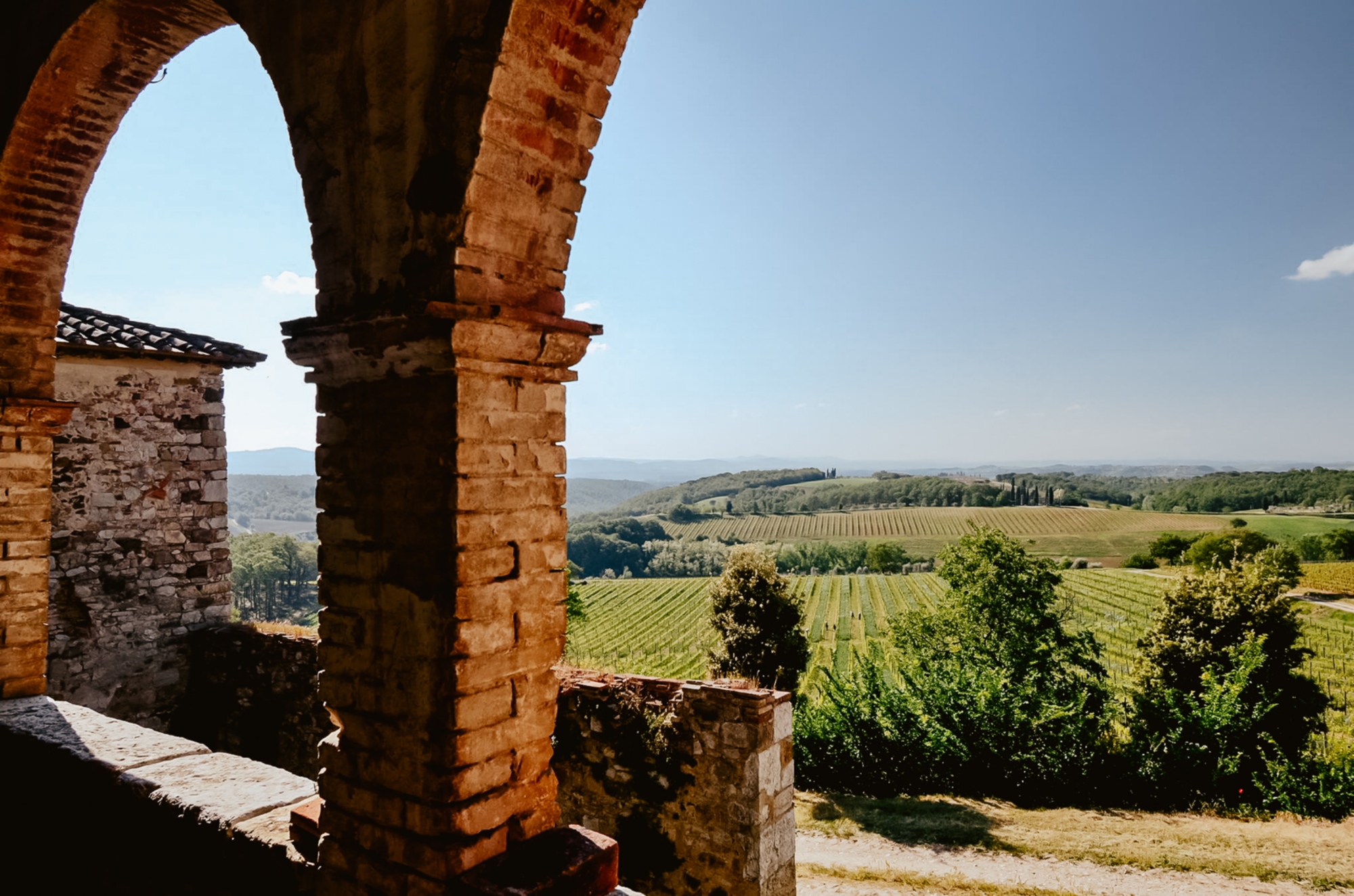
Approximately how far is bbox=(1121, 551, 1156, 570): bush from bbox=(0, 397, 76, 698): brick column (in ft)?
243

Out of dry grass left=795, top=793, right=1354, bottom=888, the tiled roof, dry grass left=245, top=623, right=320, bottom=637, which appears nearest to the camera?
the tiled roof

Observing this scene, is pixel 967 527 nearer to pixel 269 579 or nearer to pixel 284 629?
pixel 269 579

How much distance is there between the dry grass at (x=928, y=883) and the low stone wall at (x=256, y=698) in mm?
6305

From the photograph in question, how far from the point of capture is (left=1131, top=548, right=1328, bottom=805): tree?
14.8 meters

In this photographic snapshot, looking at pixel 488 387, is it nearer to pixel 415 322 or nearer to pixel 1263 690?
pixel 415 322

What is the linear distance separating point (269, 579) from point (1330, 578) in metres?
80.8

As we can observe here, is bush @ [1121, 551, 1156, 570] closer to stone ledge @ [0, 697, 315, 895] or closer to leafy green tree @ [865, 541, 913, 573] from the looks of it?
leafy green tree @ [865, 541, 913, 573]

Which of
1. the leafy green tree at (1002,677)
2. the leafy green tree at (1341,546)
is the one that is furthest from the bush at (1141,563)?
the leafy green tree at (1002,677)

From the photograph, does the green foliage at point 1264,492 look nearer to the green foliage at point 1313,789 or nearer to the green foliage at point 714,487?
the green foliage at point 714,487

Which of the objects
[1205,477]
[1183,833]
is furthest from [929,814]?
[1205,477]

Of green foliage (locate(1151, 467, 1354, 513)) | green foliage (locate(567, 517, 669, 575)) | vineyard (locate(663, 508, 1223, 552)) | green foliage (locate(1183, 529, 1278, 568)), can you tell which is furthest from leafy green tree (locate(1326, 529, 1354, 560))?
green foliage (locate(567, 517, 669, 575))

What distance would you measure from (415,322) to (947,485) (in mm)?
130327

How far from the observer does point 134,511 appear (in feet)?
27.9

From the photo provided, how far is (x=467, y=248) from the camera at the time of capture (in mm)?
2240
